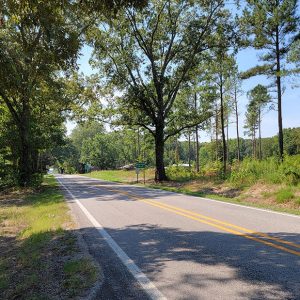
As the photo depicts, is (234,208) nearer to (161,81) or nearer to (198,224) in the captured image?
(198,224)

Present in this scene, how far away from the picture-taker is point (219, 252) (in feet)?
21.3

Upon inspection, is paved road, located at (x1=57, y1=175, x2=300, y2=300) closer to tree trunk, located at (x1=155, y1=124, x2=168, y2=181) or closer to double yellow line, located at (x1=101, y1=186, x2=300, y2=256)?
double yellow line, located at (x1=101, y1=186, x2=300, y2=256)

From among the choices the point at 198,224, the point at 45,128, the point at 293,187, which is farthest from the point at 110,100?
the point at 198,224

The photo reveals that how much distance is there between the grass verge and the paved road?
390 mm

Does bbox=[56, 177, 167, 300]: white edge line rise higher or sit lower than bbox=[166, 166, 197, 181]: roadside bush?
lower

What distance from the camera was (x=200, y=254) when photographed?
21.1 feet

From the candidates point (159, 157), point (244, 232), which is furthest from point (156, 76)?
point (244, 232)

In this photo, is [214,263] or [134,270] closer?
[134,270]

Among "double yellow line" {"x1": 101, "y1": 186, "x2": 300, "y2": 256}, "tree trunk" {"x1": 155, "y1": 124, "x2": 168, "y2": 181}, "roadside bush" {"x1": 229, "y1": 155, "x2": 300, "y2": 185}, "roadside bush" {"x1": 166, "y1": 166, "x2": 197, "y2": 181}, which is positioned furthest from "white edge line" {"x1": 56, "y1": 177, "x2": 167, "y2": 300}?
"tree trunk" {"x1": 155, "y1": 124, "x2": 168, "y2": 181}

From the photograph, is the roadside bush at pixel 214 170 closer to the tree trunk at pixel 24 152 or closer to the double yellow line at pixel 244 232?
the tree trunk at pixel 24 152

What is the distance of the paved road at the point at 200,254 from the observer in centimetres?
473

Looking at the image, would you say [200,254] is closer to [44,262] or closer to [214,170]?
[44,262]

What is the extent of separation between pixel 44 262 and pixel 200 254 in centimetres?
274

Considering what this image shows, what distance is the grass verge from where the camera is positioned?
199 inches
